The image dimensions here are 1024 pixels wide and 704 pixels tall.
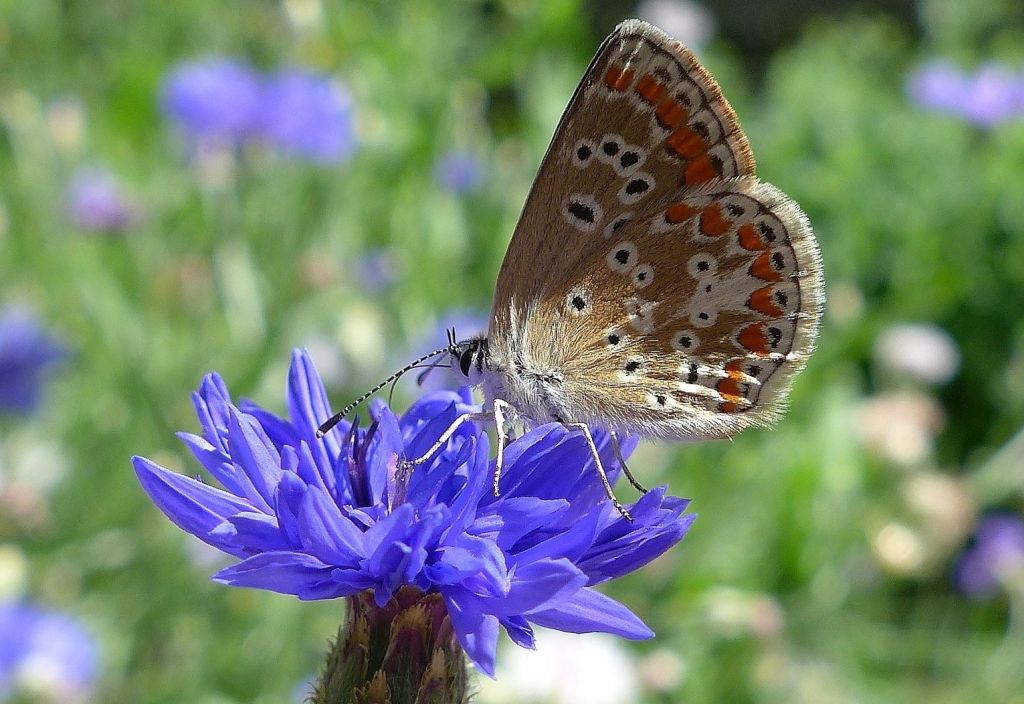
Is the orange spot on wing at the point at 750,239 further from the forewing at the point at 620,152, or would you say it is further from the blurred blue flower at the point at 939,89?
the blurred blue flower at the point at 939,89

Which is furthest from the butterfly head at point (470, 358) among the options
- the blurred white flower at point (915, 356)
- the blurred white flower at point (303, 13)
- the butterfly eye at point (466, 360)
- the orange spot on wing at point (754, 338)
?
the blurred white flower at point (303, 13)

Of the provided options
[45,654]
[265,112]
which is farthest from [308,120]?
[45,654]

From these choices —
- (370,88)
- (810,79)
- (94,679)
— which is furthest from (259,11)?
(94,679)

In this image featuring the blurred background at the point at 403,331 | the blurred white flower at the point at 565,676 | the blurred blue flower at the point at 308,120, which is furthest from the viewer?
the blurred blue flower at the point at 308,120

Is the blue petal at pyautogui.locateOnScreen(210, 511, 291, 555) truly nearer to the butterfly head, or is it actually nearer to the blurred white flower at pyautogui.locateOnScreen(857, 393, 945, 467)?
the butterfly head

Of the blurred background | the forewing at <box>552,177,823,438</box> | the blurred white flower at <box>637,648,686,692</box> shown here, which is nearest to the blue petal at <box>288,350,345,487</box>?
the forewing at <box>552,177,823,438</box>

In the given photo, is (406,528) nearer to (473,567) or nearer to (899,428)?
(473,567)

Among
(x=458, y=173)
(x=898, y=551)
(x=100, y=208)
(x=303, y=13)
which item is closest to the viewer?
(x=898, y=551)

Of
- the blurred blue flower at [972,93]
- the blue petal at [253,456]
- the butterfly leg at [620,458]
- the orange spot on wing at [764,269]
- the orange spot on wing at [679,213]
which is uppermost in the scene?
the blurred blue flower at [972,93]
